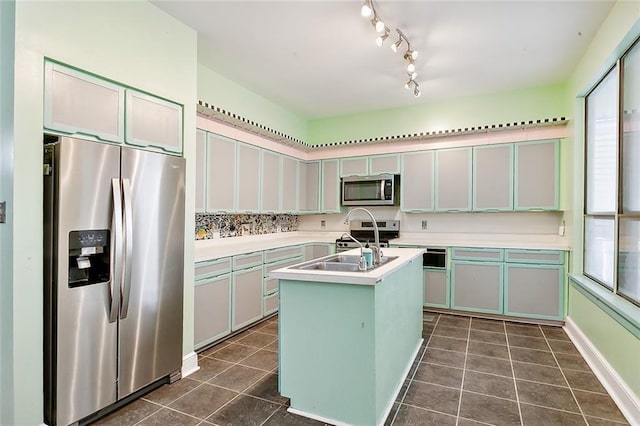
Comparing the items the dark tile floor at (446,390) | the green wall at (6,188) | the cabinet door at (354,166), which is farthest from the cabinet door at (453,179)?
the green wall at (6,188)

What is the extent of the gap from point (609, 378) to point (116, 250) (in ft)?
11.3

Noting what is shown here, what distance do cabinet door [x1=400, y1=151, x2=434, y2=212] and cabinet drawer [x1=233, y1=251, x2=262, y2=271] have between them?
216 centimetres

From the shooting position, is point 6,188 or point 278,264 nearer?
point 6,188

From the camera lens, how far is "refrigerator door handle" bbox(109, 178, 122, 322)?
2.10 m

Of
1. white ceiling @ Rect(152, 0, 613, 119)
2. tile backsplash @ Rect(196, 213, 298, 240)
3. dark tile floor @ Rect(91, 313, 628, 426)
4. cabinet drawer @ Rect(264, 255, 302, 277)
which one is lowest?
dark tile floor @ Rect(91, 313, 628, 426)

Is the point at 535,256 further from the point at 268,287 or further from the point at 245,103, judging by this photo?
the point at 245,103

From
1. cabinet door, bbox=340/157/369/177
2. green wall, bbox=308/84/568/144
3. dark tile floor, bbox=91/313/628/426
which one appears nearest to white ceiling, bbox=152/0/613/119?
green wall, bbox=308/84/568/144

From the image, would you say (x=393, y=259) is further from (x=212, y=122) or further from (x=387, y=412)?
(x=212, y=122)

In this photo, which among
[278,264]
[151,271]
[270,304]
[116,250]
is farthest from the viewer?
[278,264]

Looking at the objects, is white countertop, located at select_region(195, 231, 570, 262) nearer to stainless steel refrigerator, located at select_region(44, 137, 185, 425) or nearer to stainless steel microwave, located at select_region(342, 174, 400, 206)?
stainless steel microwave, located at select_region(342, 174, 400, 206)

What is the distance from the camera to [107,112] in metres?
2.19

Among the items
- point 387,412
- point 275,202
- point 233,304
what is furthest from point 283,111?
point 387,412

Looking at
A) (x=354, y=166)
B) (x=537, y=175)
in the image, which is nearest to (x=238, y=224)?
(x=354, y=166)

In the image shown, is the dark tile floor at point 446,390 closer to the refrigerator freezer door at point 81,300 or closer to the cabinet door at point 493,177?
the refrigerator freezer door at point 81,300
